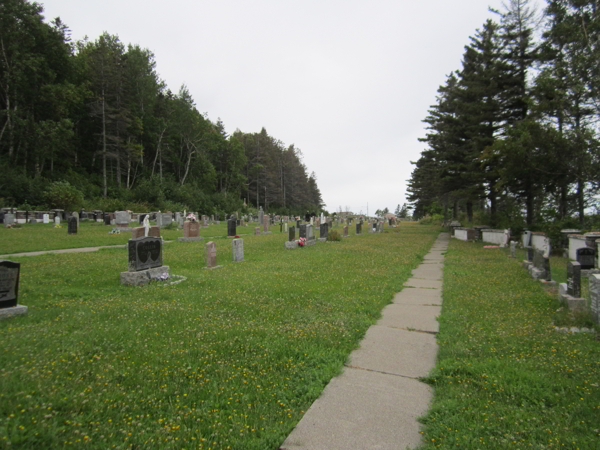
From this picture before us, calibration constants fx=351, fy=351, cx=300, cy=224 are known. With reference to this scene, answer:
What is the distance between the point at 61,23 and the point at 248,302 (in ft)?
166

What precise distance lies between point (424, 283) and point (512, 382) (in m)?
5.92

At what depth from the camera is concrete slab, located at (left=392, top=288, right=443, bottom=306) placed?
716 cm

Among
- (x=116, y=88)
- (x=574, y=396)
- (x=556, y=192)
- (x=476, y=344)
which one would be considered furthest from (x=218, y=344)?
(x=116, y=88)

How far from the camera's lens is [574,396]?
10.5 feet

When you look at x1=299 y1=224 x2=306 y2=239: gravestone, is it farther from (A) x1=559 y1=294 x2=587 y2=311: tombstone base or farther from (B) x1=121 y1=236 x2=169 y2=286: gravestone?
(A) x1=559 y1=294 x2=587 y2=311: tombstone base

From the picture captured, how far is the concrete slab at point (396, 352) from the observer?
3.95 metres

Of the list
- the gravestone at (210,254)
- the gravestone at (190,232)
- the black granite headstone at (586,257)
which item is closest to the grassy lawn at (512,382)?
the black granite headstone at (586,257)

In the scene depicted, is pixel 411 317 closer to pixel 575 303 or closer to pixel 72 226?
pixel 575 303

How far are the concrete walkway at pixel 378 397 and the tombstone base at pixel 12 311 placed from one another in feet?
15.9

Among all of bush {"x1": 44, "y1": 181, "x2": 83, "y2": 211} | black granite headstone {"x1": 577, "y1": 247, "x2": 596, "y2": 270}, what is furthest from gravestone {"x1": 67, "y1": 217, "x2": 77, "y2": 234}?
black granite headstone {"x1": 577, "y1": 247, "x2": 596, "y2": 270}

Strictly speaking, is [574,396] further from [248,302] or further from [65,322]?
[65,322]

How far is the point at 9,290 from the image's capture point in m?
5.34

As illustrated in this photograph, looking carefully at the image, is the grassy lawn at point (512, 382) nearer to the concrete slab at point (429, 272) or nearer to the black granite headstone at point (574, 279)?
the black granite headstone at point (574, 279)

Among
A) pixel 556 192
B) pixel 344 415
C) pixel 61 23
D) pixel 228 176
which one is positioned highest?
pixel 61 23
